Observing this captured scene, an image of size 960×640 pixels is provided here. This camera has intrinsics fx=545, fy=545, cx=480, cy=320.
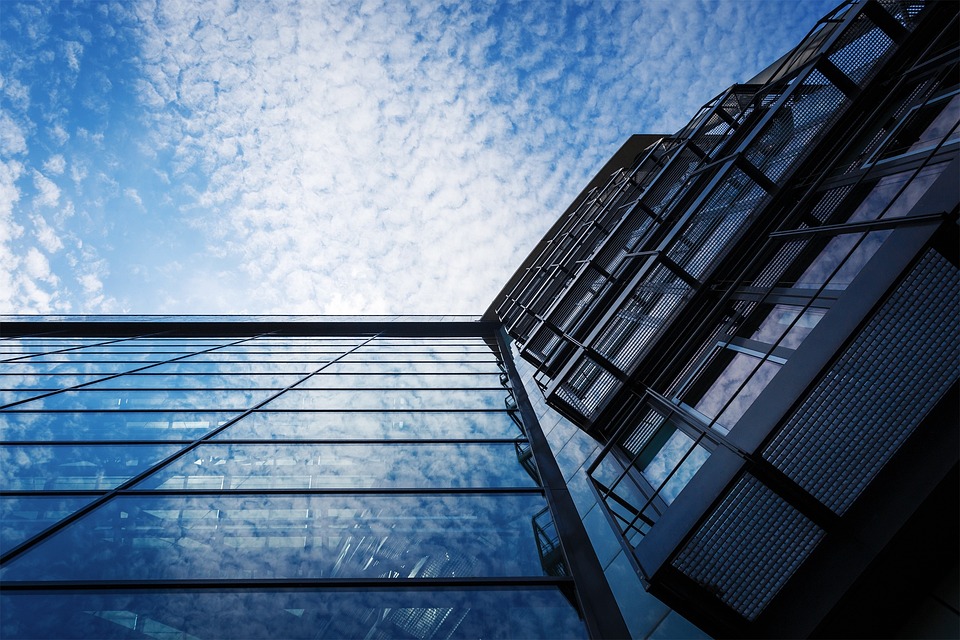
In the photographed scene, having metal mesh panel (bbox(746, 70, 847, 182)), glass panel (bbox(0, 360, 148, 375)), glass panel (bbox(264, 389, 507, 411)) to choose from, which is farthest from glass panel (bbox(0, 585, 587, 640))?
glass panel (bbox(0, 360, 148, 375))

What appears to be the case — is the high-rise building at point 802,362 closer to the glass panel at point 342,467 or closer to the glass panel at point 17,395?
the glass panel at point 342,467

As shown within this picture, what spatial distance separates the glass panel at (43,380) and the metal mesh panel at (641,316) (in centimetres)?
1229

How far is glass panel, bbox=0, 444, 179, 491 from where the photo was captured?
7.30 meters

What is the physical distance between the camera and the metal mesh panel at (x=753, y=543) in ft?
14.1

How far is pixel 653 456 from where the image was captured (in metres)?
7.38

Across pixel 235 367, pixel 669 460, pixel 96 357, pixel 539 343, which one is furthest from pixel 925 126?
pixel 96 357

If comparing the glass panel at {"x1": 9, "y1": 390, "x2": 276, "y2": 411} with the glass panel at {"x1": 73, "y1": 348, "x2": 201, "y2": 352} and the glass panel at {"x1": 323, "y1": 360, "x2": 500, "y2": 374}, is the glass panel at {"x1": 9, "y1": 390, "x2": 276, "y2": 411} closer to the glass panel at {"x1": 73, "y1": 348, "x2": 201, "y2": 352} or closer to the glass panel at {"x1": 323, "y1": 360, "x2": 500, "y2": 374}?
the glass panel at {"x1": 323, "y1": 360, "x2": 500, "y2": 374}

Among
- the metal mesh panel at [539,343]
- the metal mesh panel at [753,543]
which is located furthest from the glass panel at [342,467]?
the metal mesh panel at [539,343]

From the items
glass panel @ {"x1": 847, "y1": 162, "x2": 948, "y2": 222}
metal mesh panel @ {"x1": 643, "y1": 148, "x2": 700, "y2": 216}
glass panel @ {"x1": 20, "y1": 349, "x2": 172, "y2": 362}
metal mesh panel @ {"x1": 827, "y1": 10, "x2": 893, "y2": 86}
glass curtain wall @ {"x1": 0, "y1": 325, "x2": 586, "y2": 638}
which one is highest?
metal mesh panel @ {"x1": 827, "y1": 10, "x2": 893, "y2": 86}

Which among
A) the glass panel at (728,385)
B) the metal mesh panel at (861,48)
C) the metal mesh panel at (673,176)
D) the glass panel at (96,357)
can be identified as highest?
the metal mesh panel at (861,48)

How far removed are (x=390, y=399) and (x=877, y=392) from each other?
368 inches

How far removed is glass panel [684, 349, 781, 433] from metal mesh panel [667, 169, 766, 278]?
1549mm

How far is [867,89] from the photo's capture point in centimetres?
734

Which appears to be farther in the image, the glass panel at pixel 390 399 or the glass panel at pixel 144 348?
the glass panel at pixel 144 348
